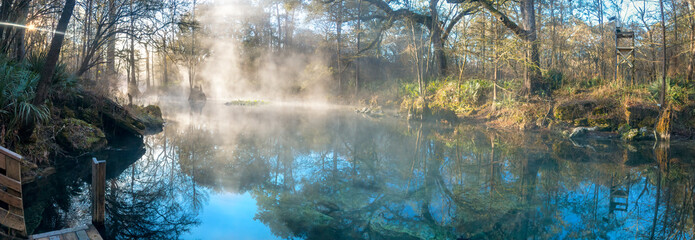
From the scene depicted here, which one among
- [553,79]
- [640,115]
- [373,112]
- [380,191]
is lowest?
[380,191]

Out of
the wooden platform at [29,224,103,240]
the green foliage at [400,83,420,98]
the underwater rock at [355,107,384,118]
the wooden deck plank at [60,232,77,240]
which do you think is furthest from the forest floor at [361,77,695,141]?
the wooden deck plank at [60,232,77,240]

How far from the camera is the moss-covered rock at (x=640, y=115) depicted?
437 inches

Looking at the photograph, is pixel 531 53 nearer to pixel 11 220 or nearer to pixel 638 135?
pixel 638 135

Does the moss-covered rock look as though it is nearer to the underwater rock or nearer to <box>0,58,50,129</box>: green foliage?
the underwater rock

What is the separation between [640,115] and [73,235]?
1417 cm

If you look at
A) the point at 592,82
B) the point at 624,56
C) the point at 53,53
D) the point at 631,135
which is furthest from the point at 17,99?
the point at 624,56

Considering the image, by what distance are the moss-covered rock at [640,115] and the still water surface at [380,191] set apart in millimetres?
1360

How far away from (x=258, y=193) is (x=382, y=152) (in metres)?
4.33

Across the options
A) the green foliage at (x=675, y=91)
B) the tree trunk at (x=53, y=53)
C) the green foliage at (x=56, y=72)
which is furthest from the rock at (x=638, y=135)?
the green foliage at (x=56, y=72)

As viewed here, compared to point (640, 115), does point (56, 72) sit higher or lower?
higher

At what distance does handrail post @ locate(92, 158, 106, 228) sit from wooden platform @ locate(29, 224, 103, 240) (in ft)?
1.26

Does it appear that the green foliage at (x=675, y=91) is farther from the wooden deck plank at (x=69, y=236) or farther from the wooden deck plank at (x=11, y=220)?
the wooden deck plank at (x=11, y=220)

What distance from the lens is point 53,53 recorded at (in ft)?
20.6

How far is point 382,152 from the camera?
30.9 ft
